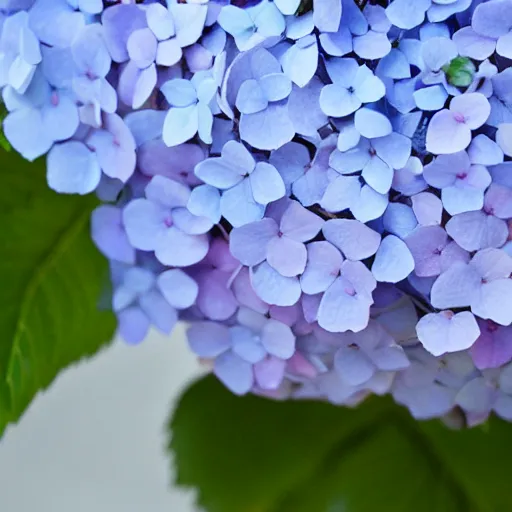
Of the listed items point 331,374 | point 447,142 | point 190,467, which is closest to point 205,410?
point 190,467

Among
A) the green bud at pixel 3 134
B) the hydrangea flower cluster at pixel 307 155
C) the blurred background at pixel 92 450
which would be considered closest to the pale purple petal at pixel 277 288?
the hydrangea flower cluster at pixel 307 155

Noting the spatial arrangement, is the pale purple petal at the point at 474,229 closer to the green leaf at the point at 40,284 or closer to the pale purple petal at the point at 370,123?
the pale purple petal at the point at 370,123

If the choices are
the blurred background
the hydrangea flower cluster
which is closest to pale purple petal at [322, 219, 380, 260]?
the hydrangea flower cluster

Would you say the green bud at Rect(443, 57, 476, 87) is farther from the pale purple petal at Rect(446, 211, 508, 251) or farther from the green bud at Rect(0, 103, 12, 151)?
the green bud at Rect(0, 103, 12, 151)

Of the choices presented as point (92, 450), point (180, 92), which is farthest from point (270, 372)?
point (92, 450)

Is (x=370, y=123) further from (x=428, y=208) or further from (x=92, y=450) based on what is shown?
(x=92, y=450)
